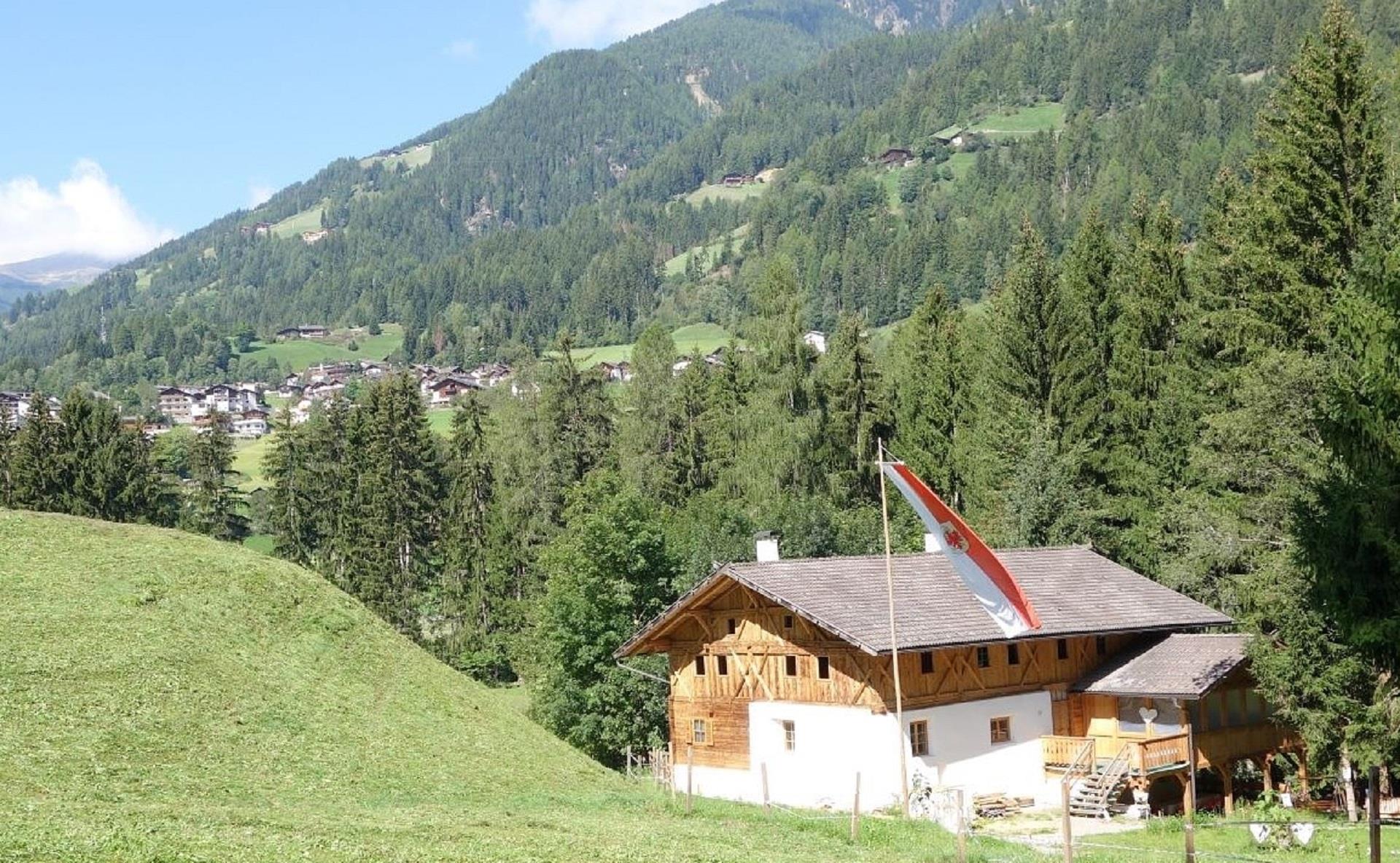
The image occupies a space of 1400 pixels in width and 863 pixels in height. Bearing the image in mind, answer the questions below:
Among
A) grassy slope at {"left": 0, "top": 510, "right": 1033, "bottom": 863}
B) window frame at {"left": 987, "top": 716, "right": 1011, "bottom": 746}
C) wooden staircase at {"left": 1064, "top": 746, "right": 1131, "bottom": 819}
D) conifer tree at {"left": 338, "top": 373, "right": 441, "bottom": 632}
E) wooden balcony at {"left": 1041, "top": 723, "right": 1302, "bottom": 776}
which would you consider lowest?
wooden staircase at {"left": 1064, "top": 746, "right": 1131, "bottom": 819}

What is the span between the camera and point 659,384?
77.7 m

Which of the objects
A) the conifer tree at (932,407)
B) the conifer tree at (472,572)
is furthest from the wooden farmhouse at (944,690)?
the conifer tree at (472,572)

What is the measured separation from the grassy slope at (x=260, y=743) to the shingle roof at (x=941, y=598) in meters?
6.75

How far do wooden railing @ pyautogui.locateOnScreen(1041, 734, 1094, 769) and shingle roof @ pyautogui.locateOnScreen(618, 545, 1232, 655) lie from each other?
3.03 meters

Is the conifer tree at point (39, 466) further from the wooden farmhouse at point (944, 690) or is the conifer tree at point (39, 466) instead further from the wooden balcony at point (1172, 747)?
the wooden balcony at point (1172, 747)

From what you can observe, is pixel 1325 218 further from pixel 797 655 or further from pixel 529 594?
pixel 529 594

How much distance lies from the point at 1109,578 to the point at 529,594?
39.8 metres

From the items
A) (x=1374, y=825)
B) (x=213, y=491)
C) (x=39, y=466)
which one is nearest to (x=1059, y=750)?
(x=1374, y=825)

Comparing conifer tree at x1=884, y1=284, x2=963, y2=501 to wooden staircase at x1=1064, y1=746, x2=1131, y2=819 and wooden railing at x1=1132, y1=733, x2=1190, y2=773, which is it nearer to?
wooden railing at x1=1132, y1=733, x2=1190, y2=773

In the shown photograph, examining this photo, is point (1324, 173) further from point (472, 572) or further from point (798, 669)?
point (472, 572)

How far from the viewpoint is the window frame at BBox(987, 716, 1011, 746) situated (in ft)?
126

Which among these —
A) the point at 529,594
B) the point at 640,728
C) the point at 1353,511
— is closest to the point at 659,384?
the point at 529,594

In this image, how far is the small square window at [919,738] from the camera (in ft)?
121

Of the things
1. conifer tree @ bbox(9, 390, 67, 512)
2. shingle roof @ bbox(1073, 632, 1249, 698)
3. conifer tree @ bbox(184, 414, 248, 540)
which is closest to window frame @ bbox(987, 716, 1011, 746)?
shingle roof @ bbox(1073, 632, 1249, 698)
